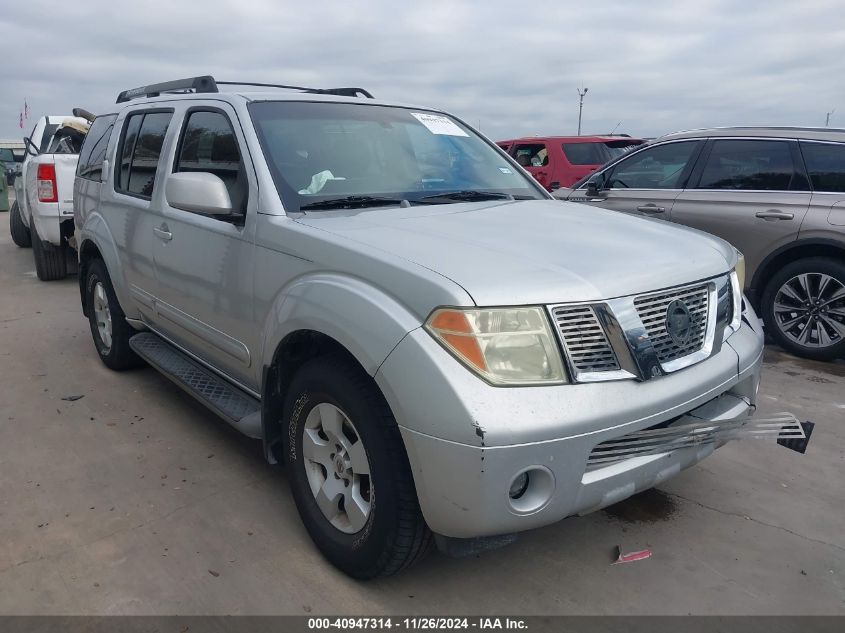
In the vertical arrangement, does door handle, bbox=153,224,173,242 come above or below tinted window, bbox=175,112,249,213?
below

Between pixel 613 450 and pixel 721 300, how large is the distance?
2.85 feet

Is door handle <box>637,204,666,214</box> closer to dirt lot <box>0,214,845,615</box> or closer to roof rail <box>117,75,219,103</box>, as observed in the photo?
dirt lot <box>0,214,845,615</box>

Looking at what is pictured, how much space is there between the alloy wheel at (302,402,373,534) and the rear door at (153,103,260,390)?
56cm

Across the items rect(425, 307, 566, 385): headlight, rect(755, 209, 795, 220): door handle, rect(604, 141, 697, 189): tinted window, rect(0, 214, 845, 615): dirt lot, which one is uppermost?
rect(604, 141, 697, 189): tinted window

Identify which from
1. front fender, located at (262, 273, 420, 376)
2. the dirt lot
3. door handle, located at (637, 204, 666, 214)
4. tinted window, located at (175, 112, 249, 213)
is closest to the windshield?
tinted window, located at (175, 112, 249, 213)

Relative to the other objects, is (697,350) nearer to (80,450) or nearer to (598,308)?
(598,308)

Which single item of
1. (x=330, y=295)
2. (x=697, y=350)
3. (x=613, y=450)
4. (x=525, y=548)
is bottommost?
(x=525, y=548)

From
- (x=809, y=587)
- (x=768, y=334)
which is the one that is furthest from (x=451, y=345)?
(x=768, y=334)

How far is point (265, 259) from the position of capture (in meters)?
2.91

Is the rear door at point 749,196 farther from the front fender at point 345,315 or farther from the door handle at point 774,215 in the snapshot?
the front fender at point 345,315

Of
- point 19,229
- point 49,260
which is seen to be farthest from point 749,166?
point 19,229

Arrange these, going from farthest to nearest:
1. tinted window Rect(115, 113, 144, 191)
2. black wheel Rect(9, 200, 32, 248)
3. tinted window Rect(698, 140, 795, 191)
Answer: black wheel Rect(9, 200, 32, 248)
tinted window Rect(698, 140, 795, 191)
tinted window Rect(115, 113, 144, 191)

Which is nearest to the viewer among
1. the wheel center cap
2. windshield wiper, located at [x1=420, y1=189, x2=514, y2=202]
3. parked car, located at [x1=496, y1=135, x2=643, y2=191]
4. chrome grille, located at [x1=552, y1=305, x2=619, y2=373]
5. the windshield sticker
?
chrome grille, located at [x1=552, y1=305, x2=619, y2=373]

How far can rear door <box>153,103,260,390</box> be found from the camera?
309 cm
